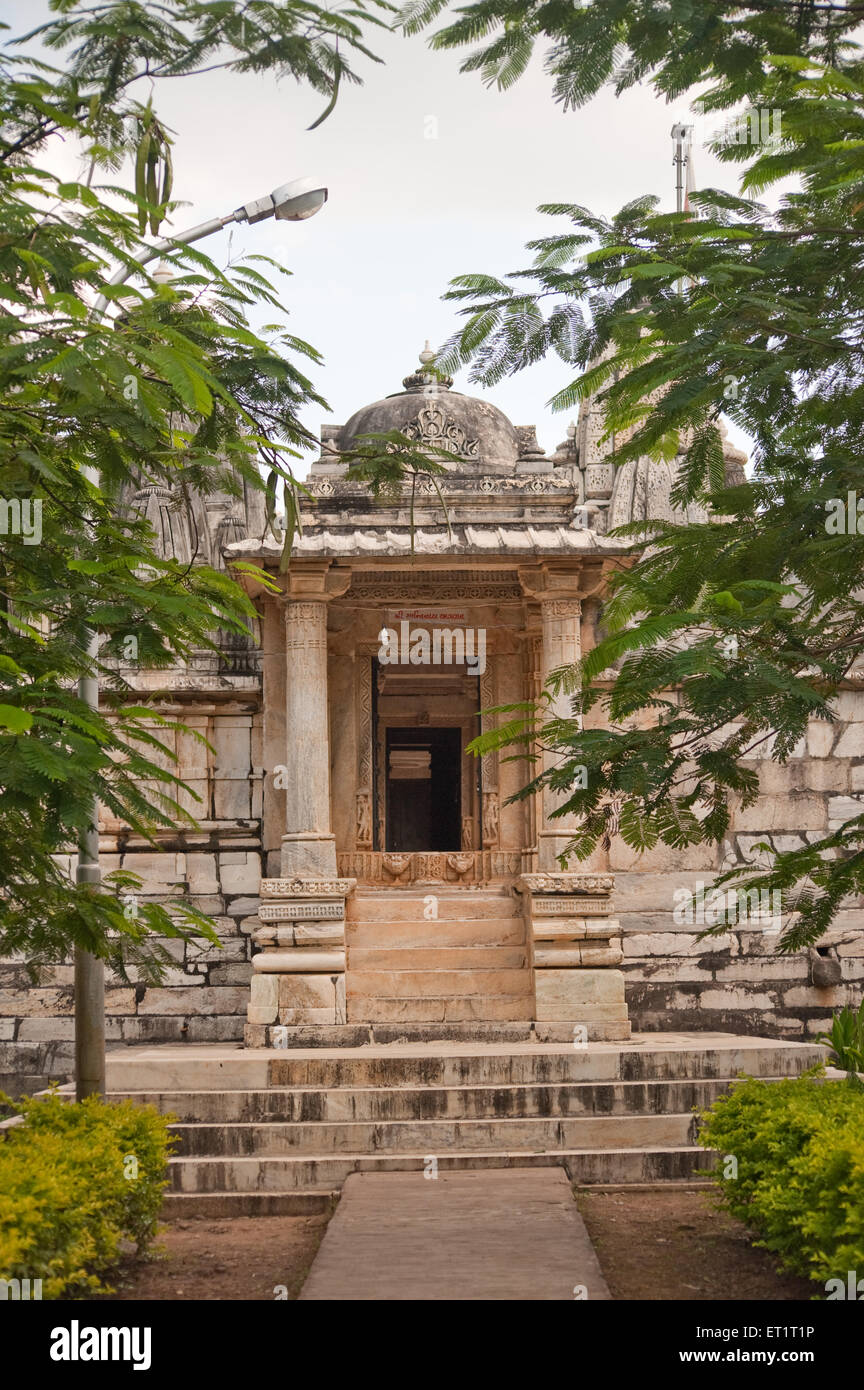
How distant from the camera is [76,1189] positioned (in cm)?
618

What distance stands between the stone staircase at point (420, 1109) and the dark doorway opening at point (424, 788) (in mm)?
4460

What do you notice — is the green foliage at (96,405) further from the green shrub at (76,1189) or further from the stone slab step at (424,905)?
the stone slab step at (424,905)

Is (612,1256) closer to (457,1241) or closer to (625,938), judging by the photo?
(457,1241)

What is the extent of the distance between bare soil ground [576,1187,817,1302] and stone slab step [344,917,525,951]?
401 cm

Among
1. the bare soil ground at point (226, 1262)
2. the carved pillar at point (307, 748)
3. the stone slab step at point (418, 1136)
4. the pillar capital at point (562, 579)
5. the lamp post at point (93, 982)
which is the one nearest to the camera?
the bare soil ground at point (226, 1262)

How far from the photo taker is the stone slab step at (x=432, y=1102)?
10312 millimetres

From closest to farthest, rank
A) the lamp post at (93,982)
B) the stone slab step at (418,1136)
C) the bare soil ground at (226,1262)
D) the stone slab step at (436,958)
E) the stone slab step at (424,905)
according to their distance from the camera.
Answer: the bare soil ground at (226,1262) < the lamp post at (93,982) < the stone slab step at (418,1136) < the stone slab step at (436,958) < the stone slab step at (424,905)

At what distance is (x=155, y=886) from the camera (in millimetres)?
13578

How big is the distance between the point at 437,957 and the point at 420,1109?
2.78 m

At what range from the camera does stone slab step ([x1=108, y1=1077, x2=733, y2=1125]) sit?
33.8 ft

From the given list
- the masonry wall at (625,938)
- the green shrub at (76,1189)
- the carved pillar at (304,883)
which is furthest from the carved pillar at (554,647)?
the green shrub at (76,1189)

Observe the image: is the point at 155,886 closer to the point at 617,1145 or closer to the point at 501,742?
the point at 617,1145

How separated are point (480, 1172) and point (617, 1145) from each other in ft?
3.89
